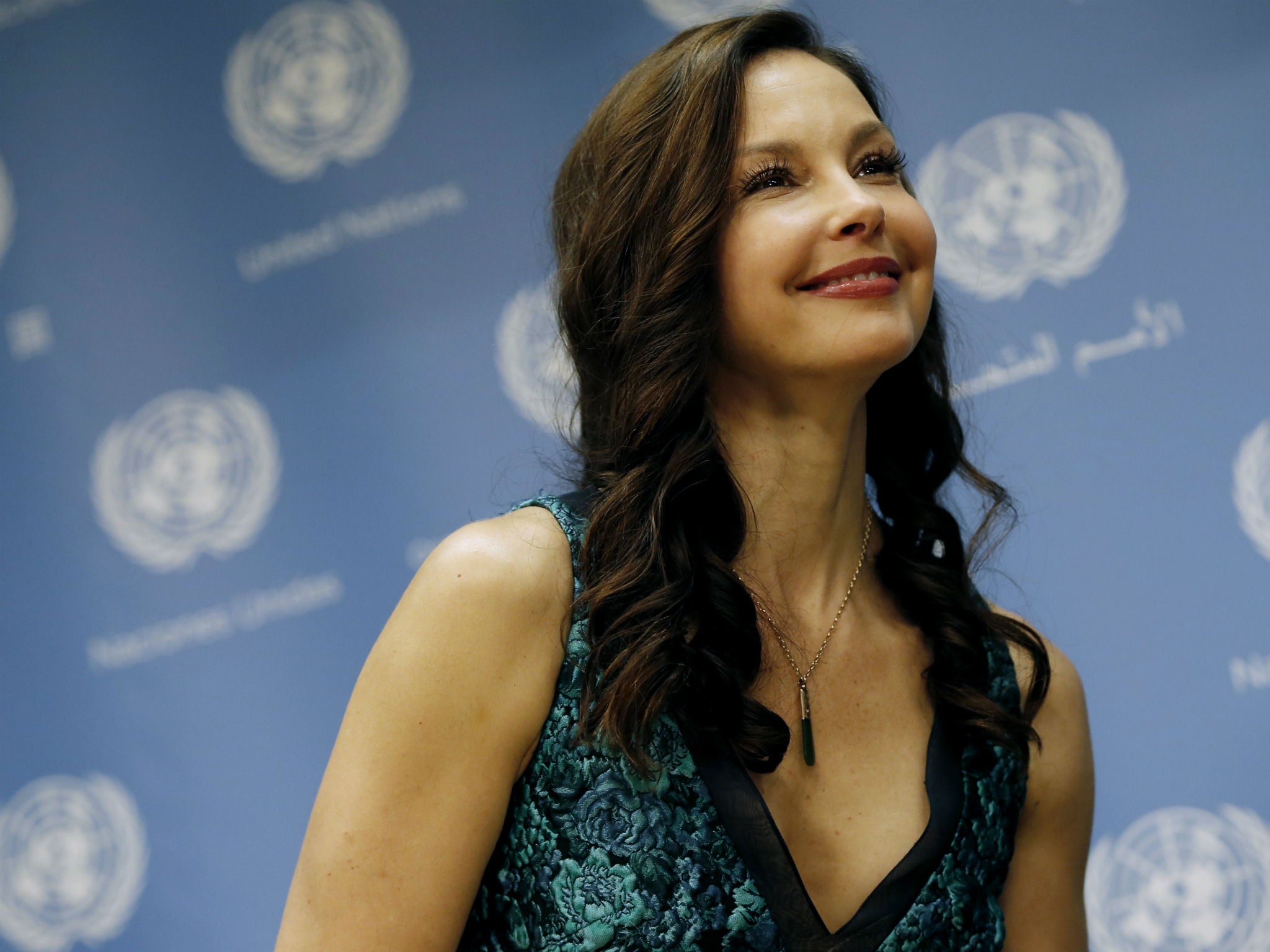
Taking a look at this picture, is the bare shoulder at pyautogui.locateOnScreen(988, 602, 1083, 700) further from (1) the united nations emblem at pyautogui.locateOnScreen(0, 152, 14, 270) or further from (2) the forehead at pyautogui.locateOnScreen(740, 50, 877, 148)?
(1) the united nations emblem at pyautogui.locateOnScreen(0, 152, 14, 270)

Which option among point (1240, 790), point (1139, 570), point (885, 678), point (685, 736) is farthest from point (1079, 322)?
point (685, 736)

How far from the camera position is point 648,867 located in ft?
4.16

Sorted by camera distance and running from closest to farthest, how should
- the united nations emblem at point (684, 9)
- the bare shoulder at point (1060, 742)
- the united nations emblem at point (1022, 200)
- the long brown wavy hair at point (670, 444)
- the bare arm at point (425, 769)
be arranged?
the bare arm at point (425, 769)
the long brown wavy hair at point (670, 444)
the bare shoulder at point (1060, 742)
the united nations emblem at point (1022, 200)
the united nations emblem at point (684, 9)

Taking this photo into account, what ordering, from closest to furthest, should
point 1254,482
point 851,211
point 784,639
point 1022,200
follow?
point 851,211 < point 784,639 < point 1254,482 < point 1022,200

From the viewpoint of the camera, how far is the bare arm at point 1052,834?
1.60 metres

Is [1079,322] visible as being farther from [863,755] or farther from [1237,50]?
[863,755]

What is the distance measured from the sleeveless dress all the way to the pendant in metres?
0.11

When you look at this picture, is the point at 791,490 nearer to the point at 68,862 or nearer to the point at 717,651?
the point at 717,651

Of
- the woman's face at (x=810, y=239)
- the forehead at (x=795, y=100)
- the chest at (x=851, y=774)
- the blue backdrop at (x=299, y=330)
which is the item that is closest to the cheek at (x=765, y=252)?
the woman's face at (x=810, y=239)

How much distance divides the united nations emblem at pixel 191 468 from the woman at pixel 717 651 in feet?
3.38

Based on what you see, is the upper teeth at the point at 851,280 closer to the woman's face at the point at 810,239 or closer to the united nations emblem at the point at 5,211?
the woman's face at the point at 810,239

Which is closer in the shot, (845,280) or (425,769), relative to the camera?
(425,769)

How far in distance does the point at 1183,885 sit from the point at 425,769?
1549 mm

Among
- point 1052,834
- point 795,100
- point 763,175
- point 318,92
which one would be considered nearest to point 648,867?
point 1052,834
